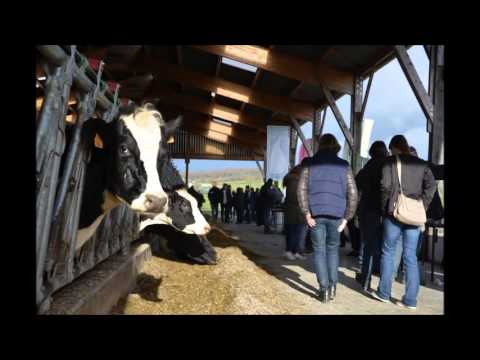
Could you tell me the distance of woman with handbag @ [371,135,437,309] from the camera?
421cm

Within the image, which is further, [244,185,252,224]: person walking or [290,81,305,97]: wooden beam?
[244,185,252,224]: person walking

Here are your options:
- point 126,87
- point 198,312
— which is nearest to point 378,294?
point 198,312

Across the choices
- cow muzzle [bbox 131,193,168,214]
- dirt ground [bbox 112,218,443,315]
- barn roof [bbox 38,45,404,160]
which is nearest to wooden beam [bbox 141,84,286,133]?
barn roof [bbox 38,45,404,160]

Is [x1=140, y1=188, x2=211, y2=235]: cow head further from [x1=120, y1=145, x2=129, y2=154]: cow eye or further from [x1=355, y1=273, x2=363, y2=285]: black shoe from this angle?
[x1=120, y1=145, x2=129, y2=154]: cow eye

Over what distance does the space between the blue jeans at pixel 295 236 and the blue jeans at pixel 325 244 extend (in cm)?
299

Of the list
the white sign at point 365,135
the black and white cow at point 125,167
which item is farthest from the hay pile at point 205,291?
the white sign at point 365,135

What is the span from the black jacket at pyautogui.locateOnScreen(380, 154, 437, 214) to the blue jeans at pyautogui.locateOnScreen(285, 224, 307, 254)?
10.7 feet

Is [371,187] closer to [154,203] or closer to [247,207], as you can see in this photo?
[154,203]

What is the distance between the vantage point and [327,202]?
14.2 feet

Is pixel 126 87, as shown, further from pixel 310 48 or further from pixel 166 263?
pixel 310 48

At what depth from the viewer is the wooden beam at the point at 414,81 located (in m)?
6.92

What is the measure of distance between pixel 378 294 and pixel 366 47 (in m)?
5.71

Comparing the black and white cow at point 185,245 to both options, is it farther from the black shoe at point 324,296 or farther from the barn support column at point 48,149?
the barn support column at point 48,149
